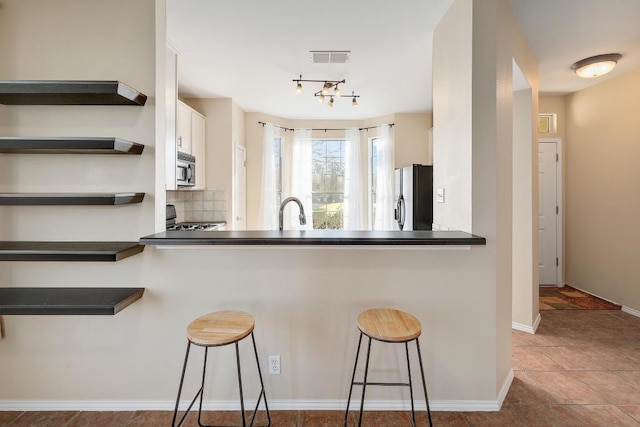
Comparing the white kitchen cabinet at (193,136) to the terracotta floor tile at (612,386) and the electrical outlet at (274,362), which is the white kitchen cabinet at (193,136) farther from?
the terracotta floor tile at (612,386)

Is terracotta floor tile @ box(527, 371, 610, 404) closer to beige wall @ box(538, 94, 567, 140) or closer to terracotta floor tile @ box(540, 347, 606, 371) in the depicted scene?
terracotta floor tile @ box(540, 347, 606, 371)

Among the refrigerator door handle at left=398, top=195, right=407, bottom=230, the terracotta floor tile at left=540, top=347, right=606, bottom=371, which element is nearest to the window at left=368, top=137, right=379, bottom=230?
the refrigerator door handle at left=398, top=195, right=407, bottom=230

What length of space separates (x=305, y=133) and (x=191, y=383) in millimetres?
4055

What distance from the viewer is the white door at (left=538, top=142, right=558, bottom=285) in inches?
A: 161

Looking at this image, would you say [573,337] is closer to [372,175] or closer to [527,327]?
[527,327]

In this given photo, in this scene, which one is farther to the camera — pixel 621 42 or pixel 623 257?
pixel 623 257

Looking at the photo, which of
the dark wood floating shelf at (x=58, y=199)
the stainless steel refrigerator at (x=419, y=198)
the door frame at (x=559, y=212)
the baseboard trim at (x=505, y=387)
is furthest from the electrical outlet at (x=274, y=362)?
the door frame at (x=559, y=212)

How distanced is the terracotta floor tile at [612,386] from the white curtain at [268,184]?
150 inches

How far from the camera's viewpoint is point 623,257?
3436mm

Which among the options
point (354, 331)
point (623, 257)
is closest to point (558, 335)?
point (623, 257)

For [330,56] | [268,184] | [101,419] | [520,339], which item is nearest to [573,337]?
[520,339]

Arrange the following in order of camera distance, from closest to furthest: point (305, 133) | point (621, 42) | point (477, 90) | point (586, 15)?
point (477, 90), point (586, 15), point (621, 42), point (305, 133)

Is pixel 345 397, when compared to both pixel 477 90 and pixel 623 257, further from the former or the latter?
pixel 623 257

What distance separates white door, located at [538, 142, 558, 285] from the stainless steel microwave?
4342mm
